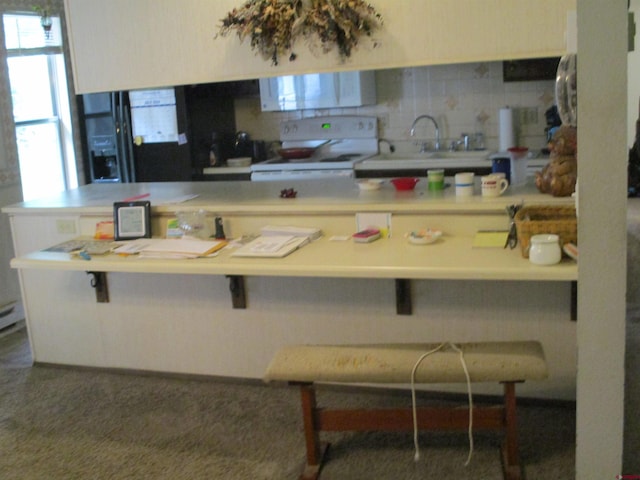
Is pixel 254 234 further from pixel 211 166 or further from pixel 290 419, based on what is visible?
pixel 211 166

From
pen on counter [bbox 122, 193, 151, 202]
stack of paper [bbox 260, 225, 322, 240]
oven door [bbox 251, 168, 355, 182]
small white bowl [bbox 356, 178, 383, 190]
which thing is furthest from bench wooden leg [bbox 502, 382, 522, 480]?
oven door [bbox 251, 168, 355, 182]

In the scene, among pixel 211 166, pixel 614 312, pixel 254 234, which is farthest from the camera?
pixel 211 166

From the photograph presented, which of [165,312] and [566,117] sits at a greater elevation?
[566,117]

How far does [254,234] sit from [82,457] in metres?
1.27

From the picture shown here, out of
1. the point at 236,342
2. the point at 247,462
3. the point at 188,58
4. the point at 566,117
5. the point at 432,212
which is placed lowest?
Answer: the point at 247,462

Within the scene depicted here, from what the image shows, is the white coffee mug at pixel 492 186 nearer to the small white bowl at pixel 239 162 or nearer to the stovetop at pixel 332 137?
the stovetop at pixel 332 137

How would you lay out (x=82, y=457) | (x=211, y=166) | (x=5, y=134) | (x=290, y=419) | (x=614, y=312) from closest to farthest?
(x=614, y=312), (x=82, y=457), (x=290, y=419), (x=5, y=134), (x=211, y=166)

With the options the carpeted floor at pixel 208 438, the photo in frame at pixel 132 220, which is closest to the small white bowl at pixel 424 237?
the carpeted floor at pixel 208 438

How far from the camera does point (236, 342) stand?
3.63m

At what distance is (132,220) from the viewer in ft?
11.9

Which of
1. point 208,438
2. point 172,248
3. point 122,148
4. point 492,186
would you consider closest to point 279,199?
point 172,248

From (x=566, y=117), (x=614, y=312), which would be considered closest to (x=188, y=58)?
(x=566, y=117)

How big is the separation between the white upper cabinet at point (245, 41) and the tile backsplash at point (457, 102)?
2745 millimetres

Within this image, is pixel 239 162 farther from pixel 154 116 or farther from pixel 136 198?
pixel 136 198
